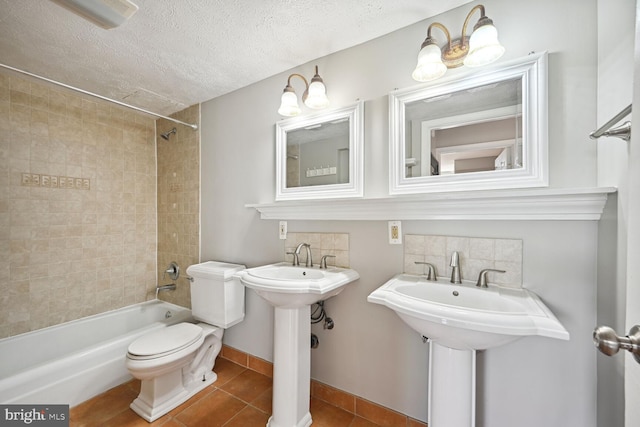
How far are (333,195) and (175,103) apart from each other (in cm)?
182

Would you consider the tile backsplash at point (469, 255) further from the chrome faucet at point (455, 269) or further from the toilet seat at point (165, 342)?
the toilet seat at point (165, 342)

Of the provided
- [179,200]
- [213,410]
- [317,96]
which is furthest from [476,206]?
[179,200]

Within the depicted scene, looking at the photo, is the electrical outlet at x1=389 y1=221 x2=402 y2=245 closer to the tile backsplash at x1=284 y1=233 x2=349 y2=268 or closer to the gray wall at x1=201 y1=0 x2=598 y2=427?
the gray wall at x1=201 y1=0 x2=598 y2=427

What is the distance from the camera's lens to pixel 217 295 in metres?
1.86

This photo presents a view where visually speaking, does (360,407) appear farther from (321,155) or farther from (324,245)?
(321,155)

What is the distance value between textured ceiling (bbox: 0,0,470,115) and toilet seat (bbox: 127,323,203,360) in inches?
71.7

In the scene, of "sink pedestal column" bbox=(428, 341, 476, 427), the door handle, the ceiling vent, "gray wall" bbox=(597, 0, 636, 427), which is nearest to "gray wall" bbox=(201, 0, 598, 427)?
→ "gray wall" bbox=(597, 0, 636, 427)

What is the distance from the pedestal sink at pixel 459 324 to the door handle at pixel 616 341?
0.90 ft

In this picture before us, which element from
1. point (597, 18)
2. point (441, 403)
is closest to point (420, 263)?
point (441, 403)

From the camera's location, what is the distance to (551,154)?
1.07m

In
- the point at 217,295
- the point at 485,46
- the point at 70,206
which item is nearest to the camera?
the point at 485,46

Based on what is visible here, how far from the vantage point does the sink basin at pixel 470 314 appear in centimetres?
79

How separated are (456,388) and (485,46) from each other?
4.65ft

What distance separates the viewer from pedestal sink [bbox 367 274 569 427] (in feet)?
2.61
